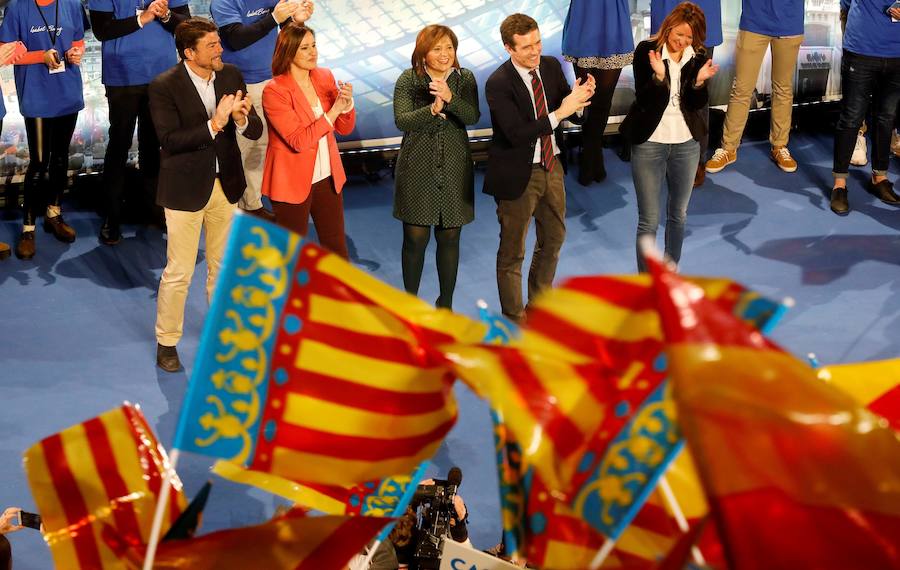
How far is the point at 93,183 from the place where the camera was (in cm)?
882

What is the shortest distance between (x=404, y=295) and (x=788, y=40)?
6.65 meters

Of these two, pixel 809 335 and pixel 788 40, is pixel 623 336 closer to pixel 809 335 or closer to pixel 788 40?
pixel 809 335

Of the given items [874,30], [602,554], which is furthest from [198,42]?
[874,30]

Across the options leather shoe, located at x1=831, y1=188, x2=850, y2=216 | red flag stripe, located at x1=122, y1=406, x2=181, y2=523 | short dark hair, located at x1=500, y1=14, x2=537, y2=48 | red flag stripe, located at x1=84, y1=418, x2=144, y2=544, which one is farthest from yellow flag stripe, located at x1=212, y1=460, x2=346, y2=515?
leather shoe, located at x1=831, y1=188, x2=850, y2=216

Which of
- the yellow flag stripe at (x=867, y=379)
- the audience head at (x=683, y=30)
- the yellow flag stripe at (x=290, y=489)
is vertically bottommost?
the audience head at (x=683, y=30)

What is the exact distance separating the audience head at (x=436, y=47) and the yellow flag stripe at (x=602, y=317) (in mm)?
3932

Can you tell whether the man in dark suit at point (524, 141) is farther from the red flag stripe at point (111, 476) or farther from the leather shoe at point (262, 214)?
the red flag stripe at point (111, 476)

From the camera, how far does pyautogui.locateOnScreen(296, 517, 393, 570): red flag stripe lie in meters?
3.11

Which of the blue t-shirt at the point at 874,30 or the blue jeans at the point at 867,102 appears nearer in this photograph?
the blue t-shirt at the point at 874,30

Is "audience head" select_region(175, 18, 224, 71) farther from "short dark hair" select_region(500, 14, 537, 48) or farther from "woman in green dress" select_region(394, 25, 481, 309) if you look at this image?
"short dark hair" select_region(500, 14, 537, 48)

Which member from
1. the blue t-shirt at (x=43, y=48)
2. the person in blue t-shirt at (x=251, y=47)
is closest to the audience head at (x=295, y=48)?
the person in blue t-shirt at (x=251, y=47)

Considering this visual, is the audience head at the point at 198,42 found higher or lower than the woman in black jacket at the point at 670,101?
higher

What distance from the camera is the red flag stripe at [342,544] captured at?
311 centimetres

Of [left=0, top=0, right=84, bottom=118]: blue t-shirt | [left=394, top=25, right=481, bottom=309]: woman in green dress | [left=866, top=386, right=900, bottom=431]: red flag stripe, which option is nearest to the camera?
[left=866, top=386, right=900, bottom=431]: red flag stripe
